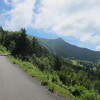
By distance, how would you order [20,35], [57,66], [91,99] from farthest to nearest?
[57,66] < [20,35] < [91,99]

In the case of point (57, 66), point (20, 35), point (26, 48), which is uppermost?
point (20, 35)

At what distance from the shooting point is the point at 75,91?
41.1 ft

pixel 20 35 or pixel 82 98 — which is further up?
pixel 20 35

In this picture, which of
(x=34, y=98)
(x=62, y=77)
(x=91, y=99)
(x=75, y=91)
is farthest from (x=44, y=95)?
(x=62, y=77)

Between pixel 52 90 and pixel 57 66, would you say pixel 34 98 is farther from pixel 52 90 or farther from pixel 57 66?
pixel 57 66

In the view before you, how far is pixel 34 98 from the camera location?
30.0 feet

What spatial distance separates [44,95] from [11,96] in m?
1.67

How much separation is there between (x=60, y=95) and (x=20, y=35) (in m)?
62.5

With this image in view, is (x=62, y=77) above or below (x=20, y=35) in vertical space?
below

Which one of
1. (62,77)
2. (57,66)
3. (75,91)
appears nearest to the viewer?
(75,91)

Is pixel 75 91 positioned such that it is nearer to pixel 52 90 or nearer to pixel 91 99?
pixel 52 90

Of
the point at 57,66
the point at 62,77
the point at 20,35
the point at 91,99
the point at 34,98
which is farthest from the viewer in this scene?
the point at 57,66

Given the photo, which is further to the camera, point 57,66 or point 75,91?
point 57,66

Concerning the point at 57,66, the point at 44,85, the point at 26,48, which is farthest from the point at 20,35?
the point at 44,85
